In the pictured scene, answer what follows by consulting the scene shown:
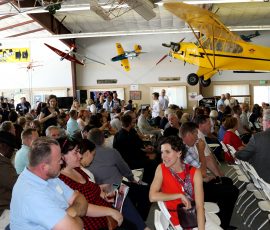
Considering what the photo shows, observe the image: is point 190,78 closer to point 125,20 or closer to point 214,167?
point 125,20

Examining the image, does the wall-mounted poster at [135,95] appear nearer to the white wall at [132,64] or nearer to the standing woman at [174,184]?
the white wall at [132,64]

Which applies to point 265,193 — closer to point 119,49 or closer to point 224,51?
point 224,51

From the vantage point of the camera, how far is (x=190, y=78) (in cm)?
1248

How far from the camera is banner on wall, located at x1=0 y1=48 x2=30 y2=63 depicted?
57.9 feet

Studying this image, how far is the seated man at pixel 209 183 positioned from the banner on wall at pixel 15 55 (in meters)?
15.0

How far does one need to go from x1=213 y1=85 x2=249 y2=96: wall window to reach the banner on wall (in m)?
8.68

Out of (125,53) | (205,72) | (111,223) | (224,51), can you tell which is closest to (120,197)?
(111,223)

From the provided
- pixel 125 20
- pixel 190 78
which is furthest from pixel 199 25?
pixel 125 20

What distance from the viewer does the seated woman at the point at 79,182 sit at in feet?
8.86

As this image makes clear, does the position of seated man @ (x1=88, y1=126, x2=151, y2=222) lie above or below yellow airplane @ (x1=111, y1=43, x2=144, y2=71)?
below

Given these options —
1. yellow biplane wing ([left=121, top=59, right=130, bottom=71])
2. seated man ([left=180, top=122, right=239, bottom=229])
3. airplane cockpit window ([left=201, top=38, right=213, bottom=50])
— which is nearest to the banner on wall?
yellow biplane wing ([left=121, top=59, right=130, bottom=71])

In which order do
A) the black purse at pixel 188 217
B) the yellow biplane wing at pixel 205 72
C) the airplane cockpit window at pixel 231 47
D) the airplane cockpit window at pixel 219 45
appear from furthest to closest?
the yellow biplane wing at pixel 205 72
the airplane cockpit window at pixel 219 45
the airplane cockpit window at pixel 231 47
the black purse at pixel 188 217

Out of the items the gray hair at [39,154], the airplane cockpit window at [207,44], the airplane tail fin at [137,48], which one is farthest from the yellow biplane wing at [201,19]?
the gray hair at [39,154]

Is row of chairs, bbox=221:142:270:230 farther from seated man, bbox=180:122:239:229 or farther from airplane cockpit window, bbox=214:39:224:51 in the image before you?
airplane cockpit window, bbox=214:39:224:51
